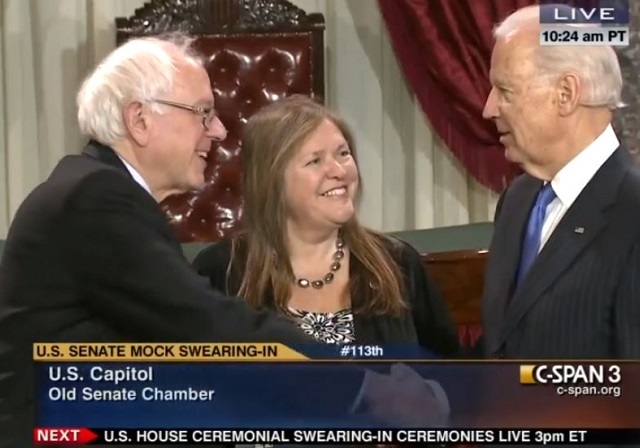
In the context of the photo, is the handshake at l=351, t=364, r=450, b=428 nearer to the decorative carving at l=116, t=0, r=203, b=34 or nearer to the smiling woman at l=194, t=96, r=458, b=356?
the smiling woman at l=194, t=96, r=458, b=356

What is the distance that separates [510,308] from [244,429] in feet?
1.18

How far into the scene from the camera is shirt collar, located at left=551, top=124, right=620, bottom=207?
124 cm

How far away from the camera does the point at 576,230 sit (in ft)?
4.11

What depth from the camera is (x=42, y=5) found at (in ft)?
4.98

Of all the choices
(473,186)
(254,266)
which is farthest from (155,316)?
(473,186)

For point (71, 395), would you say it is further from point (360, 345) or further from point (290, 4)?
point (290, 4)

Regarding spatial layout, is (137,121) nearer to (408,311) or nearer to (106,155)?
(106,155)

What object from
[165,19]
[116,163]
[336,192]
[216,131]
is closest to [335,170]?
[336,192]

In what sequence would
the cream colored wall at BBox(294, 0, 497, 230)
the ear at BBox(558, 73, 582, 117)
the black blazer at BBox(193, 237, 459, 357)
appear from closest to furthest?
the ear at BBox(558, 73, 582, 117), the black blazer at BBox(193, 237, 459, 357), the cream colored wall at BBox(294, 0, 497, 230)

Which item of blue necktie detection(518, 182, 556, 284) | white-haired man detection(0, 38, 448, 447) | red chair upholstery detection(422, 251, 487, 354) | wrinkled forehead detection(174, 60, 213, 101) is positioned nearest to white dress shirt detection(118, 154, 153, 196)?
white-haired man detection(0, 38, 448, 447)

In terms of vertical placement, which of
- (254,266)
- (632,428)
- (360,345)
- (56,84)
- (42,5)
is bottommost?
(632,428)

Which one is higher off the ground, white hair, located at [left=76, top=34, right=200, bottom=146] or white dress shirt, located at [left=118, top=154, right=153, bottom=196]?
white hair, located at [left=76, top=34, right=200, bottom=146]

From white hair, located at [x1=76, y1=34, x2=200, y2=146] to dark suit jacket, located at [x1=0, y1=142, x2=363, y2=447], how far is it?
0.09ft

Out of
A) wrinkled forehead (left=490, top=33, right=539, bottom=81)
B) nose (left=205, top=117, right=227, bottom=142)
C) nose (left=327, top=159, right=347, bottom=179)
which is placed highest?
wrinkled forehead (left=490, top=33, right=539, bottom=81)
